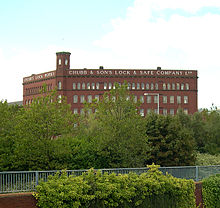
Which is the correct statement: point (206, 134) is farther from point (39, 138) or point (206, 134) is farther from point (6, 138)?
point (6, 138)

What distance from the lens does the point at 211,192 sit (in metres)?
22.8

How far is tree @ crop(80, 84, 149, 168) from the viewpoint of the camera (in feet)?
83.8

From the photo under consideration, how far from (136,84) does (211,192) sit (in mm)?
79891

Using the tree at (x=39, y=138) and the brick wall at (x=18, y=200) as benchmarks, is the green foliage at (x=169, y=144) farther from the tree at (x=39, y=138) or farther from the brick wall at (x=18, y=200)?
the brick wall at (x=18, y=200)

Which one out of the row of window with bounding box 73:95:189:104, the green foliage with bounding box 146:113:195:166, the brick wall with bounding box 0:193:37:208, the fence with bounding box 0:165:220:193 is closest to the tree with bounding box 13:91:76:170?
the fence with bounding box 0:165:220:193

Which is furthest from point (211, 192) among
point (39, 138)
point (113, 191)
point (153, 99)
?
point (153, 99)

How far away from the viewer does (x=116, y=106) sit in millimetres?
27609

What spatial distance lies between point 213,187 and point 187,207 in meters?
2.66

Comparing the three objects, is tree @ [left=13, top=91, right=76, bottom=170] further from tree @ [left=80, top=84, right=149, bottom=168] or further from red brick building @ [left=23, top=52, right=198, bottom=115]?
red brick building @ [left=23, top=52, right=198, bottom=115]

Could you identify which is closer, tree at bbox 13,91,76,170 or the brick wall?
the brick wall

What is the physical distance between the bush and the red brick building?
80466 millimetres

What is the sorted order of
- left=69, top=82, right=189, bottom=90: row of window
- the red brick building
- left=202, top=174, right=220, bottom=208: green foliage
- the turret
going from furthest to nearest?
1. the turret
2. left=69, top=82, right=189, bottom=90: row of window
3. the red brick building
4. left=202, top=174, right=220, bottom=208: green foliage

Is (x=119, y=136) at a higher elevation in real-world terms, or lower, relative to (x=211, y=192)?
higher

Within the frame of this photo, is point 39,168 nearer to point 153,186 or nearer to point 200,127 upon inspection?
point 153,186
